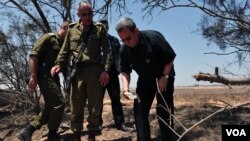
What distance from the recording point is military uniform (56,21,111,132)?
6.19m

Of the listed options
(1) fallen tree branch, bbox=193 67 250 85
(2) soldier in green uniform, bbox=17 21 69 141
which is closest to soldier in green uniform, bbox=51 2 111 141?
(2) soldier in green uniform, bbox=17 21 69 141

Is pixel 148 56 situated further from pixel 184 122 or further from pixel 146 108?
pixel 184 122

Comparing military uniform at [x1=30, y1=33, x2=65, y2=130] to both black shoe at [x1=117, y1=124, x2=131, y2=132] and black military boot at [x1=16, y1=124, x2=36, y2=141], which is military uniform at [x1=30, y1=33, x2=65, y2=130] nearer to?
black military boot at [x1=16, y1=124, x2=36, y2=141]

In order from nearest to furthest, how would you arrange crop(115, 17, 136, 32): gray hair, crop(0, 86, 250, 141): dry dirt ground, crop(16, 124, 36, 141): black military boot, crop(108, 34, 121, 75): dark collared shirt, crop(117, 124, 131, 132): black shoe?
crop(115, 17, 136, 32): gray hair → crop(0, 86, 250, 141): dry dirt ground → crop(16, 124, 36, 141): black military boot → crop(108, 34, 121, 75): dark collared shirt → crop(117, 124, 131, 132): black shoe

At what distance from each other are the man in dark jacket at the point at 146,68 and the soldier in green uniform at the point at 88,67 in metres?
0.70

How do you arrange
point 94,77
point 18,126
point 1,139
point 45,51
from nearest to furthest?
point 94,77 → point 45,51 → point 1,139 → point 18,126

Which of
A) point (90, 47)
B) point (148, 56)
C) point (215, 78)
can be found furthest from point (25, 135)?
point (215, 78)

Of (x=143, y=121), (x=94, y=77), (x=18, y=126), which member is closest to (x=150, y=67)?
(x=143, y=121)

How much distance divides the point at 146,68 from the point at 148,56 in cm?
16

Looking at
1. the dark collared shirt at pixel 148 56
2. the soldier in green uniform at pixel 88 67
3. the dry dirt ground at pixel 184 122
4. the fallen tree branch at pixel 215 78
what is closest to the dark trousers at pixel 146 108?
the dark collared shirt at pixel 148 56

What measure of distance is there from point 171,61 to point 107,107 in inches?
185

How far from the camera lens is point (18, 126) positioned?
8953 mm

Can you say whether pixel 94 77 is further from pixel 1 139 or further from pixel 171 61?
pixel 1 139

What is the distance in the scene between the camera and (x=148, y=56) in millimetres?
5344
